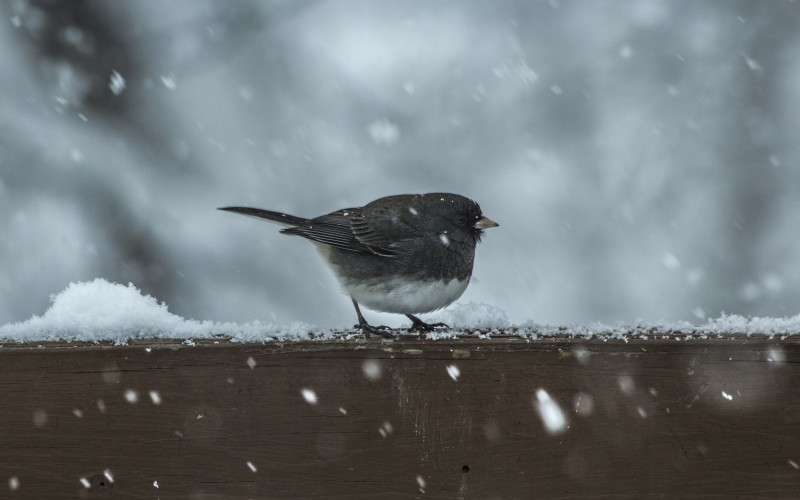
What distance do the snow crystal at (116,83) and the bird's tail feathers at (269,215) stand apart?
77.7 inches

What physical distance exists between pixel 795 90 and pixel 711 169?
26.7 inches

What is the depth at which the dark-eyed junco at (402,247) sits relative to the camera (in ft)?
8.36

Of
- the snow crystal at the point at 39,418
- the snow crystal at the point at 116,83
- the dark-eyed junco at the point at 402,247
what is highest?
the snow crystal at the point at 116,83

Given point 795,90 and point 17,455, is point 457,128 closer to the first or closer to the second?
point 795,90

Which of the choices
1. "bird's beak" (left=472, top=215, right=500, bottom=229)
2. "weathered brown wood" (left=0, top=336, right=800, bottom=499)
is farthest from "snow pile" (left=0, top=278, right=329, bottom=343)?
"bird's beak" (left=472, top=215, right=500, bottom=229)

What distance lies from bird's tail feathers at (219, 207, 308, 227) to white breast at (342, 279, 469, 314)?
36cm

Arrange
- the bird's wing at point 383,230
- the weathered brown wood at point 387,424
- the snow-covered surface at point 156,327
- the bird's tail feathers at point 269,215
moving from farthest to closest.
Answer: the bird's wing at point 383,230, the bird's tail feathers at point 269,215, the snow-covered surface at point 156,327, the weathered brown wood at point 387,424

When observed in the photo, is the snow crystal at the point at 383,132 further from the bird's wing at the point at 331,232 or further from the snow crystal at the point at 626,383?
the snow crystal at the point at 626,383

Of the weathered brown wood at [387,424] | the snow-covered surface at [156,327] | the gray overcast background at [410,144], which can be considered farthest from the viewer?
the gray overcast background at [410,144]

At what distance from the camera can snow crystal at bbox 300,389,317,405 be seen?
1640 mm

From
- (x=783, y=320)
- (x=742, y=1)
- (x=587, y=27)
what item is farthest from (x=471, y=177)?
(x=783, y=320)

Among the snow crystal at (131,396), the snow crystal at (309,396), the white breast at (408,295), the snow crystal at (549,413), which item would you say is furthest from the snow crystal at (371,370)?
the white breast at (408,295)

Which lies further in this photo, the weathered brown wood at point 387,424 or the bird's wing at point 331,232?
the bird's wing at point 331,232

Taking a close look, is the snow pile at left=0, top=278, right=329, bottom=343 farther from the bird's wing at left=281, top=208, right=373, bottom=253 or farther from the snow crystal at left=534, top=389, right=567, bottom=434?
the bird's wing at left=281, top=208, right=373, bottom=253
